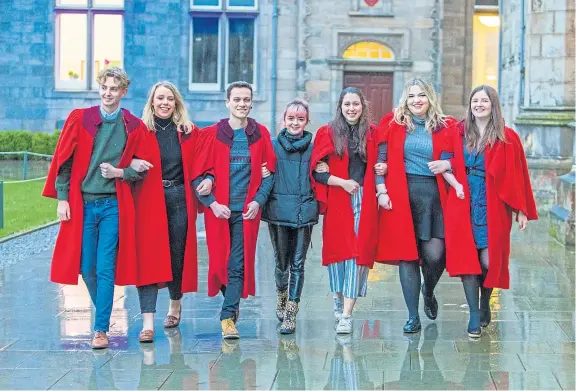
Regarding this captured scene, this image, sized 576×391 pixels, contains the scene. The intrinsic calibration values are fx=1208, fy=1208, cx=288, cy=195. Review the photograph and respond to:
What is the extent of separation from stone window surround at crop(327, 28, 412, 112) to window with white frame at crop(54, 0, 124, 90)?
17.5 feet

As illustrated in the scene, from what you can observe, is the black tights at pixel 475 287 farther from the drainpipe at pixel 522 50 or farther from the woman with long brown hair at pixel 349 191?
the drainpipe at pixel 522 50

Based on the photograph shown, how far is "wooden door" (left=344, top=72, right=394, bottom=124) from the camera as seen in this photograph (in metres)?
29.2

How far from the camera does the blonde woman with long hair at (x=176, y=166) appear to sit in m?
8.95

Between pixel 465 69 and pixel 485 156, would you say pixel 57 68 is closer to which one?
pixel 465 69

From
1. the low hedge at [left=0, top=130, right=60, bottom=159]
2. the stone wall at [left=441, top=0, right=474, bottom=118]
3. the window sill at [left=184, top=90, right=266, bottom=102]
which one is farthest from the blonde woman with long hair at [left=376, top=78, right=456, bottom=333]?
the stone wall at [left=441, top=0, right=474, bottom=118]

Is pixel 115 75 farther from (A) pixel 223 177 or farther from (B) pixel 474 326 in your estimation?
(B) pixel 474 326

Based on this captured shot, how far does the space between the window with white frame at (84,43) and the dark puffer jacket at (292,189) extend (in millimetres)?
21207

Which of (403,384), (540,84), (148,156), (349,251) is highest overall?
(540,84)

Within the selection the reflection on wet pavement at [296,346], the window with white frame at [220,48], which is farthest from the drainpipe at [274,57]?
the reflection on wet pavement at [296,346]

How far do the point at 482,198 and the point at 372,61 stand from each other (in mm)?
20276

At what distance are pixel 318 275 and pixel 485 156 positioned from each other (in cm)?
377

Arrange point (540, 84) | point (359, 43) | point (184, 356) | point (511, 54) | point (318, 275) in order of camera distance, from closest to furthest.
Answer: point (184, 356) < point (318, 275) < point (540, 84) < point (511, 54) < point (359, 43)

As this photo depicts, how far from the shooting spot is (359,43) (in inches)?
1143

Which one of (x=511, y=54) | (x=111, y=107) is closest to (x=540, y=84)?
(x=511, y=54)
